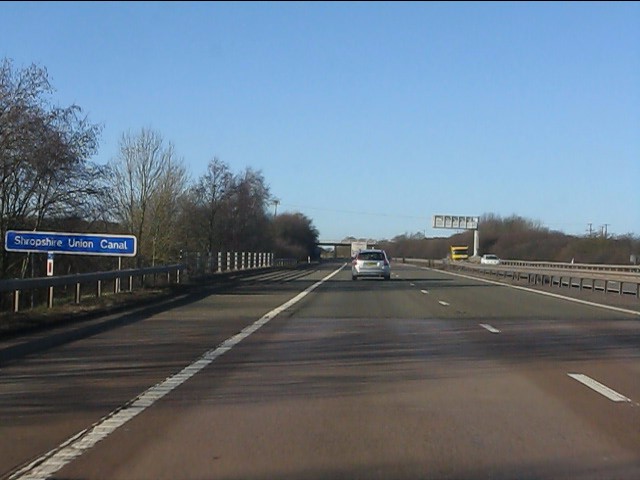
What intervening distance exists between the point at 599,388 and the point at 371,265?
3632cm

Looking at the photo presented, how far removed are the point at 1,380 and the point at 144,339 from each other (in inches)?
201

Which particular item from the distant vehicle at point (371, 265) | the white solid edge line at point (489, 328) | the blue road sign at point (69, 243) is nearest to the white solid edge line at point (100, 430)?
the white solid edge line at point (489, 328)

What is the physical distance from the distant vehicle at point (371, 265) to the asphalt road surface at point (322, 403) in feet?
92.2

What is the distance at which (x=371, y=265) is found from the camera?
1863 inches

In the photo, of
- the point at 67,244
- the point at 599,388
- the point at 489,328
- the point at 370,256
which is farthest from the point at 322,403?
the point at 370,256

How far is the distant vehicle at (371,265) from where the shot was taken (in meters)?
47.3

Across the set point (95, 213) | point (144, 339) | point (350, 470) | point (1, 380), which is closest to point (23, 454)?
point (350, 470)

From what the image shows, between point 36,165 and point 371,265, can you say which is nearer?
point 36,165

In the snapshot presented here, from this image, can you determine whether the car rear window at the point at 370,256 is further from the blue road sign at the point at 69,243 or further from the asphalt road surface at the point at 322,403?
the asphalt road surface at the point at 322,403

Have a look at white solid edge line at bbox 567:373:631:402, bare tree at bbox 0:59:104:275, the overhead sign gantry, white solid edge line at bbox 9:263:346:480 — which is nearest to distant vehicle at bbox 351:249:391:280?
bare tree at bbox 0:59:104:275

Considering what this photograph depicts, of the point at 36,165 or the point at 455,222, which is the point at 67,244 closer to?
the point at 36,165

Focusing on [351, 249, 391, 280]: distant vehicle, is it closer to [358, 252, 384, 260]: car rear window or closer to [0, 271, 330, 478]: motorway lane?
Answer: [358, 252, 384, 260]: car rear window

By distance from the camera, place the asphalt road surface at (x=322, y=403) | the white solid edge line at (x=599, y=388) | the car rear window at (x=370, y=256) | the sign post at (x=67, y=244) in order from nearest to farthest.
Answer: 1. the asphalt road surface at (x=322, y=403)
2. the white solid edge line at (x=599, y=388)
3. the sign post at (x=67, y=244)
4. the car rear window at (x=370, y=256)

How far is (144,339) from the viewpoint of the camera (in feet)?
53.2
